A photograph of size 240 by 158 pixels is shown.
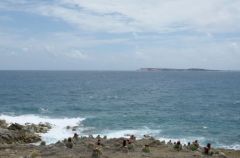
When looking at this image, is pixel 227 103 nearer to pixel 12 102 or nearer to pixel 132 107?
pixel 132 107

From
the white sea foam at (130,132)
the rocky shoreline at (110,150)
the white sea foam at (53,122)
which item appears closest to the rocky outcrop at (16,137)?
the white sea foam at (53,122)

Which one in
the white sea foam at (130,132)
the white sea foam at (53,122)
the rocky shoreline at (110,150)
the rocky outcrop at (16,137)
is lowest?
the white sea foam at (53,122)

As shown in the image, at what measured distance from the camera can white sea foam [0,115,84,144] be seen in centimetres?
5977

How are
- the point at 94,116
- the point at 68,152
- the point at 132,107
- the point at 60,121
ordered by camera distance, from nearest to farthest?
1. the point at 68,152
2. the point at 60,121
3. the point at 94,116
4. the point at 132,107

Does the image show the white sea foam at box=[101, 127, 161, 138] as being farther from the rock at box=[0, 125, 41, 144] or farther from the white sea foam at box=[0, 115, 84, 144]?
the rock at box=[0, 125, 41, 144]

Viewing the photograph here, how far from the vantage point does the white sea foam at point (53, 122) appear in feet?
196

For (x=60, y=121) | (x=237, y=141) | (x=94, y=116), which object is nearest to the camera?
(x=237, y=141)

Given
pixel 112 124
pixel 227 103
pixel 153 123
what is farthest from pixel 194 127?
pixel 227 103

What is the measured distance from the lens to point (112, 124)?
2810 inches

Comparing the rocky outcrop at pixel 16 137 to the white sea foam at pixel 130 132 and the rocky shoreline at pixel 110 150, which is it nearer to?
the rocky shoreline at pixel 110 150

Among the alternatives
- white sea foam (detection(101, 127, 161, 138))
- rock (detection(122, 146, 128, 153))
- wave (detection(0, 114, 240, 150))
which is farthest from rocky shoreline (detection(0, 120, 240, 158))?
white sea foam (detection(101, 127, 161, 138))

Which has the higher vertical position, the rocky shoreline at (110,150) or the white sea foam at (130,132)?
the rocky shoreline at (110,150)

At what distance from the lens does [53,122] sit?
72.7m

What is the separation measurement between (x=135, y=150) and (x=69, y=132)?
2539cm
